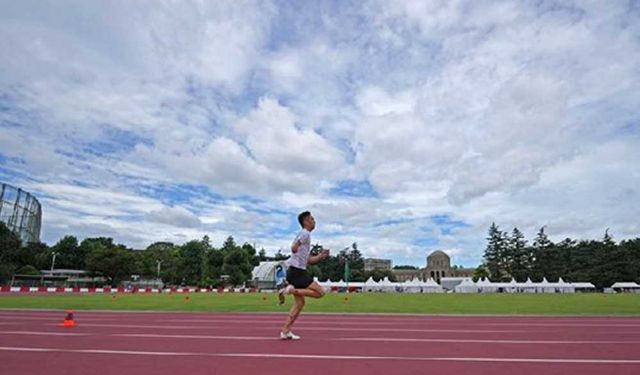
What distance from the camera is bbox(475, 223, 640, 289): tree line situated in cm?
9512

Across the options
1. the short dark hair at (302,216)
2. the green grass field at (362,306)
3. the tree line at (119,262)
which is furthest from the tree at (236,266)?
the short dark hair at (302,216)

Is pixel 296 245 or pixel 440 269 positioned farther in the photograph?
pixel 440 269

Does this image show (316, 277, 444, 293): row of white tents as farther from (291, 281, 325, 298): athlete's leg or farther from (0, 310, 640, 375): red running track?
(291, 281, 325, 298): athlete's leg

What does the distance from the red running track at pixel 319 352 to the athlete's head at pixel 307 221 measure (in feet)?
5.51

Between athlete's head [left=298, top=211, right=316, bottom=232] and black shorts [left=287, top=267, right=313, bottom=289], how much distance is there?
65 cm

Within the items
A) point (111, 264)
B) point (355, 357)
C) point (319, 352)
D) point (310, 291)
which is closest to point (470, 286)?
point (111, 264)

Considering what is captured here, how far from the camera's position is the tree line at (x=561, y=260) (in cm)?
9512

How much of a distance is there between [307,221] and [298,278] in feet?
2.89

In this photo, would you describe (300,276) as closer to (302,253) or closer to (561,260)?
(302,253)

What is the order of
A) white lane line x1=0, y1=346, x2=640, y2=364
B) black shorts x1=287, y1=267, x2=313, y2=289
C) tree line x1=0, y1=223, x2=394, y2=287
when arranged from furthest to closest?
tree line x1=0, y1=223, x2=394, y2=287, black shorts x1=287, y1=267, x2=313, y2=289, white lane line x1=0, y1=346, x2=640, y2=364

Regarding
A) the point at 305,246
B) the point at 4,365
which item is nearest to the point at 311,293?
the point at 305,246

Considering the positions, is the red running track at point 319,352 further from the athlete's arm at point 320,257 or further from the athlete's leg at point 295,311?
the athlete's arm at point 320,257

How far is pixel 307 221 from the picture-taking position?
7.67 m

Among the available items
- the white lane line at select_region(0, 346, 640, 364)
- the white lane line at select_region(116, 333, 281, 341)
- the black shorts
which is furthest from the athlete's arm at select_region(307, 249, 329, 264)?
the white lane line at select_region(0, 346, 640, 364)
